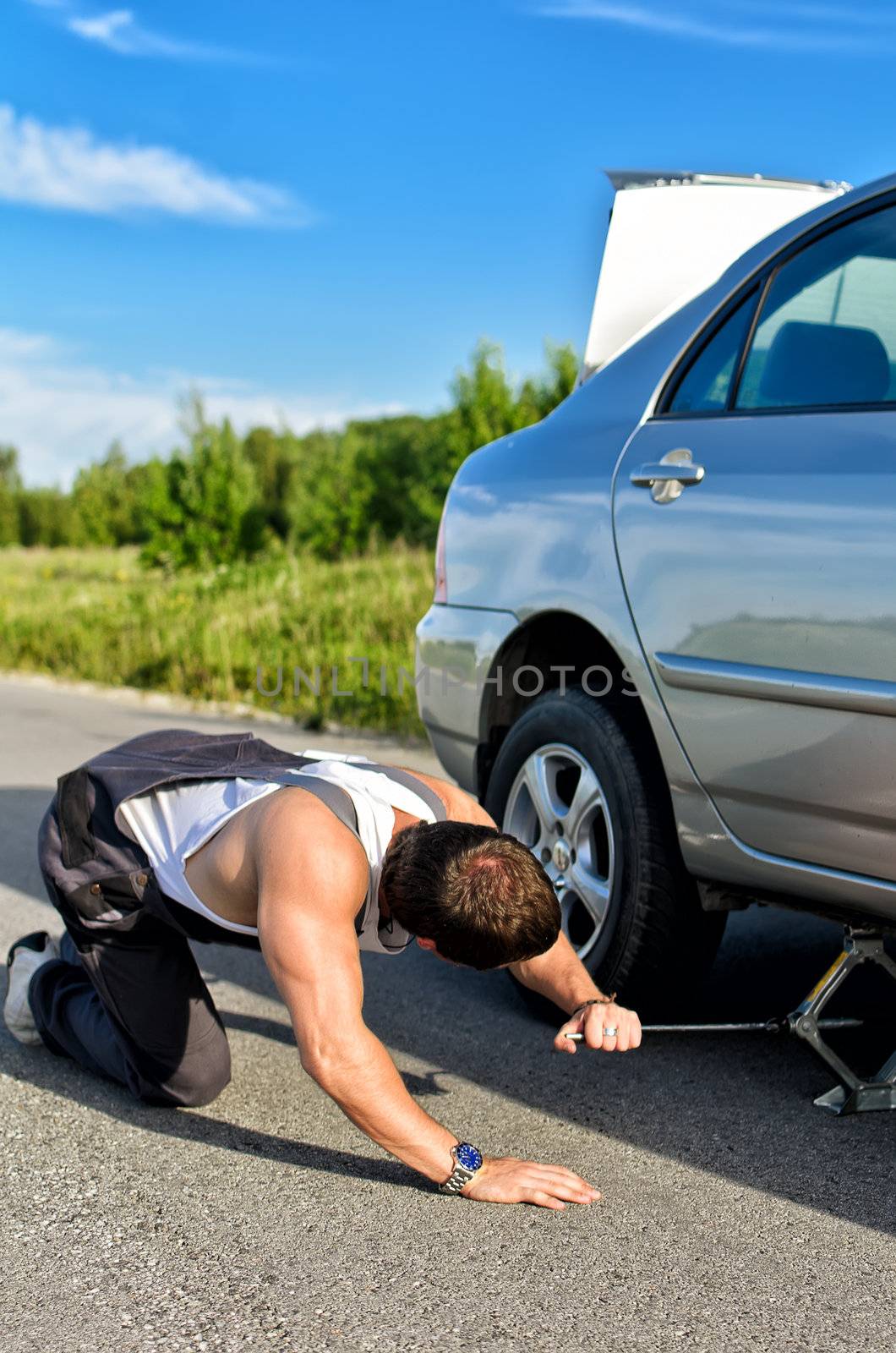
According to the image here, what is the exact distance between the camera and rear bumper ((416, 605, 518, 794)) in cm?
386

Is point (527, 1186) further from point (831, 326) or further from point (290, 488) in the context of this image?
point (290, 488)

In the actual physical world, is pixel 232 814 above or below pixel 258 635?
above

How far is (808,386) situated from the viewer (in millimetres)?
3047

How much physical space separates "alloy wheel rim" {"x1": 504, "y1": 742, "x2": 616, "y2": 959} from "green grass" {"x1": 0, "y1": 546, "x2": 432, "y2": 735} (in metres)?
5.49

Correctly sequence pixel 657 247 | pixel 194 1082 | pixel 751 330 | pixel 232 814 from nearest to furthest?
pixel 232 814 < pixel 194 1082 < pixel 751 330 < pixel 657 247

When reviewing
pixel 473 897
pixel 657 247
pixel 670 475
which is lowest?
pixel 473 897

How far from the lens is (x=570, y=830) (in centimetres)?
353

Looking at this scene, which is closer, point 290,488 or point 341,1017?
point 341,1017

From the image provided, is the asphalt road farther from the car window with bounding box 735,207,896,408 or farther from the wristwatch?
the car window with bounding box 735,207,896,408

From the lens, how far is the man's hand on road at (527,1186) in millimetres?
2520

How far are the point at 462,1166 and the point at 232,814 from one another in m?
0.80

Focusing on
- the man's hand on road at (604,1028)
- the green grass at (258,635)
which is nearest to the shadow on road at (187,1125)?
the man's hand on road at (604,1028)

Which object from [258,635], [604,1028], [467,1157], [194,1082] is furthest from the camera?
[258,635]

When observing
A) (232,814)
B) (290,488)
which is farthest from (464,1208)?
(290,488)
